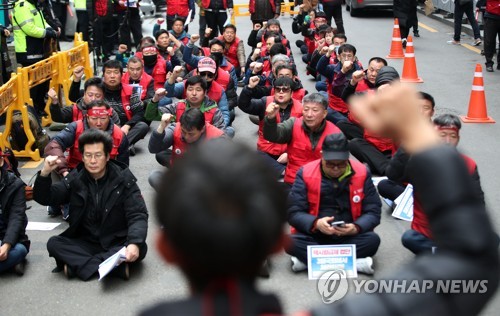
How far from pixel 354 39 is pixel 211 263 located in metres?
18.5

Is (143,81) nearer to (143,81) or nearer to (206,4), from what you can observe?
(143,81)

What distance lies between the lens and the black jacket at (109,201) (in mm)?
6094

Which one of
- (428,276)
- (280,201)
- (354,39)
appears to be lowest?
(354,39)

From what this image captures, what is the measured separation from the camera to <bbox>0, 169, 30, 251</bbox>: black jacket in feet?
19.9

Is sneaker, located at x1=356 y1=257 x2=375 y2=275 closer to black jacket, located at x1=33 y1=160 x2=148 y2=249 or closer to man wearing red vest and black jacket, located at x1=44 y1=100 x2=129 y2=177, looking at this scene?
black jacket, located at x1=33 y1=160 x2=148 y2=249

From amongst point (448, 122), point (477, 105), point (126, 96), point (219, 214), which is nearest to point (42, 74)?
point (126, 96)

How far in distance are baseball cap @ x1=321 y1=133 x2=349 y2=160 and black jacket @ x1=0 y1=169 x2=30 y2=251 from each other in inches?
95.6

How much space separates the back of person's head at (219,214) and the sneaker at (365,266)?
4.76 m

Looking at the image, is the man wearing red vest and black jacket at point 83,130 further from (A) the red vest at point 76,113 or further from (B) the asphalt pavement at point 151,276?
(A) the red vest at point 76,113

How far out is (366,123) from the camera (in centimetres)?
148

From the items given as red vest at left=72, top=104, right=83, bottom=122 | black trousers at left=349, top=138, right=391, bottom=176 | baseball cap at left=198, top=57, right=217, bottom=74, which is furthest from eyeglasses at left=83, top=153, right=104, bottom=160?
baseball cap at left=198, top=57, right=217, bottom=74

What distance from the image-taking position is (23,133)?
9.47m

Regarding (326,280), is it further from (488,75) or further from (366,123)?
(488,75)

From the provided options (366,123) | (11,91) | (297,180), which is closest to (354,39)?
(11,91)
